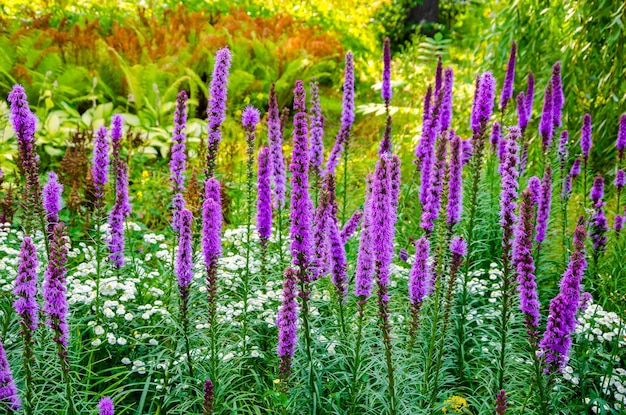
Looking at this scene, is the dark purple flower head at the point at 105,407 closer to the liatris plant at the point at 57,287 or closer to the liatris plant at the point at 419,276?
the liatris plant at the point at 57,287

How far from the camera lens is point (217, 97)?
3748mm

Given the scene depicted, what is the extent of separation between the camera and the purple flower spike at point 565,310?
2.74 meters

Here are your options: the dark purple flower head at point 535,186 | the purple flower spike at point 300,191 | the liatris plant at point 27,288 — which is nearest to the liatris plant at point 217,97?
Result: the purple flower spike at point 300,191

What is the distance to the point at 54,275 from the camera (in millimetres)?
2467

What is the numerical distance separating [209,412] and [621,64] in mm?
5941

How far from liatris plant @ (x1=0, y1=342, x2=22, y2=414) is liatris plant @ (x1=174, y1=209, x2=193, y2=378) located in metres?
0.84

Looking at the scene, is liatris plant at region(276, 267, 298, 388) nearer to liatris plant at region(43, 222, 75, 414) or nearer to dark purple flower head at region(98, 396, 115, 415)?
dark purple flower head at region(98, 396, 115, 415)

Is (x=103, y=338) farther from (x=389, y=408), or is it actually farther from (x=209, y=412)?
(x=389, y=408)

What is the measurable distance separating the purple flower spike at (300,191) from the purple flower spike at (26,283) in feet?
3.62

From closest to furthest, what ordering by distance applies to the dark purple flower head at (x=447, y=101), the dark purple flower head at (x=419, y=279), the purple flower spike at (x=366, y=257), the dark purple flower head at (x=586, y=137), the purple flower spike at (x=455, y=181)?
the purple flower spike at (x=366, y=257)
the dark purple flower head at (x=419, y=279)
the purple flower spike at (x=455, y=181)
the dark purple flower head at (x=447, y=101)
the dark purple flower head at (x=586, y=137)

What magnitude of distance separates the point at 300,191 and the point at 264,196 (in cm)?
82

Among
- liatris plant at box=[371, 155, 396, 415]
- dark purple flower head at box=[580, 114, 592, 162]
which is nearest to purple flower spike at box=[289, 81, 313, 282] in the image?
liatris plant at box=[371, 155, 396, 415]

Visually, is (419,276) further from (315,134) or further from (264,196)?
(315,134)

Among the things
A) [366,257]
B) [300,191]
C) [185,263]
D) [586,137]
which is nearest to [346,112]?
[586,137]
